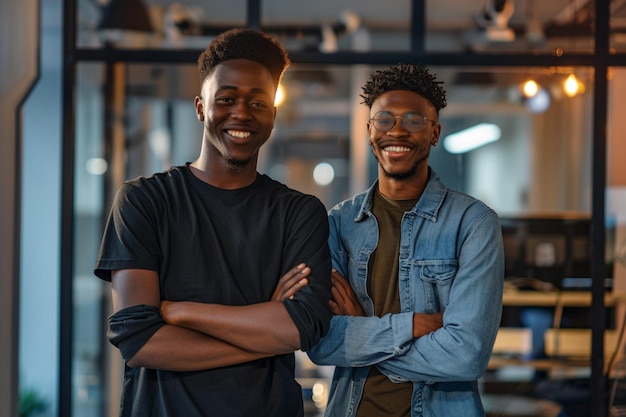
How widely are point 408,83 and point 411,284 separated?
52 centimetres

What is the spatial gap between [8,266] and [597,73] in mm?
2525

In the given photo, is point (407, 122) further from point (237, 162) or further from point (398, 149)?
point (237, 162)

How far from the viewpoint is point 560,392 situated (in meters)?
4.86

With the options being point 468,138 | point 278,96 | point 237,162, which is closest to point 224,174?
point 237,162

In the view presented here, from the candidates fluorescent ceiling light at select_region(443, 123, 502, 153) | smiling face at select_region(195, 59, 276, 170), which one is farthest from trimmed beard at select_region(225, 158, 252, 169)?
fluorescent ceiling light at select_region(443, 123, 502, 153)

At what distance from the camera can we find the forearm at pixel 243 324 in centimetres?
184

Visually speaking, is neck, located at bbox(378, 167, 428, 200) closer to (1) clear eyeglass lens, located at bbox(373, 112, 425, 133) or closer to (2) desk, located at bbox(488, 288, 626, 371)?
(1) clear eyeglass lens, located at bbox(373, 112, 425, 133)

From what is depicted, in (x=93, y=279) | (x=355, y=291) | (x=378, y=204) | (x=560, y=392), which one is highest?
(x=378, y=204)

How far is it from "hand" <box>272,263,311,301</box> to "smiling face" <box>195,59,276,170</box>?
28 cm

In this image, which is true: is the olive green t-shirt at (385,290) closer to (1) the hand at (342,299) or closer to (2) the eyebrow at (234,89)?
(1) the hand at (342,299)

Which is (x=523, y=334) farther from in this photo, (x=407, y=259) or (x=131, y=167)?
(x=407, y=259)

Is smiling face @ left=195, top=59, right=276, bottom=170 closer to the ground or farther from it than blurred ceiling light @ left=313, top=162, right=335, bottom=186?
closer to the ground

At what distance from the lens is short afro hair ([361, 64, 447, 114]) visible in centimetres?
A: 216

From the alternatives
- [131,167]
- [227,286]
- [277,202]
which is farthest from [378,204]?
[131,167]
